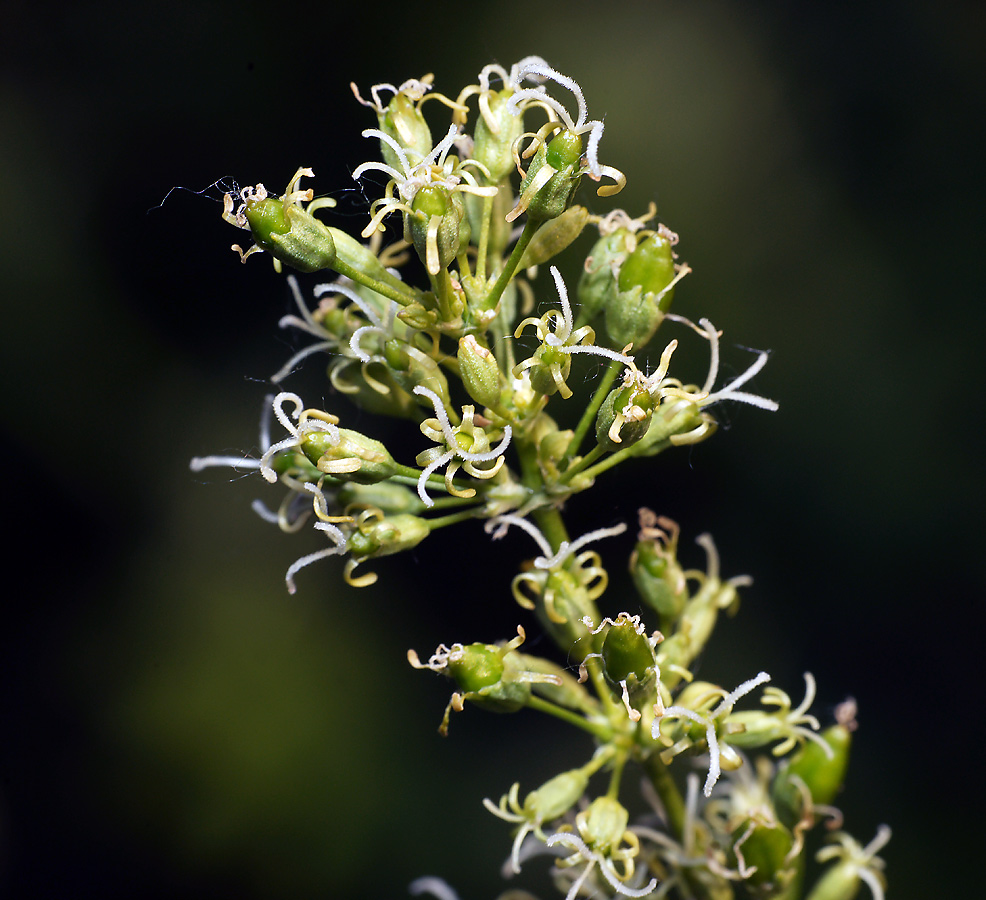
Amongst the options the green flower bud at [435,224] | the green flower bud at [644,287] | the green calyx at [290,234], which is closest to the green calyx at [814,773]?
the green flower bud at [644,287]

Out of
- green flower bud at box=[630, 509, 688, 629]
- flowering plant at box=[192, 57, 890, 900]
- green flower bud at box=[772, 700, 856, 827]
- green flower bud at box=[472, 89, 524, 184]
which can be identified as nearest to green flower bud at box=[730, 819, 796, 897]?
flowering plant at box=[192, 57, 890, 900]

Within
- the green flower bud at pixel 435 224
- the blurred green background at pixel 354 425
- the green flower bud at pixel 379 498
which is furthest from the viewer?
the blurred green background at pixel 354 425

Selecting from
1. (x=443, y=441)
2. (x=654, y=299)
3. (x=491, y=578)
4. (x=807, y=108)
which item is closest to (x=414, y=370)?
(x=443, y=441)

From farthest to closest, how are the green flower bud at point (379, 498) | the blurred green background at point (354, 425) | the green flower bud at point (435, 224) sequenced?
the blurred green background at point (354, 425), the green flower bud at point (379, 498), the green flower bud at point (435, 224)

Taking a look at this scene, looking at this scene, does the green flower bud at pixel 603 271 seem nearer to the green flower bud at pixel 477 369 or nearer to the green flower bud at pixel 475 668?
the green flower bud at pixel 477 369

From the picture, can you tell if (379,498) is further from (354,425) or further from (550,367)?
(354,425)

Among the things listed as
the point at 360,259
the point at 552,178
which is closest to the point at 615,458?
the point at 552,178
